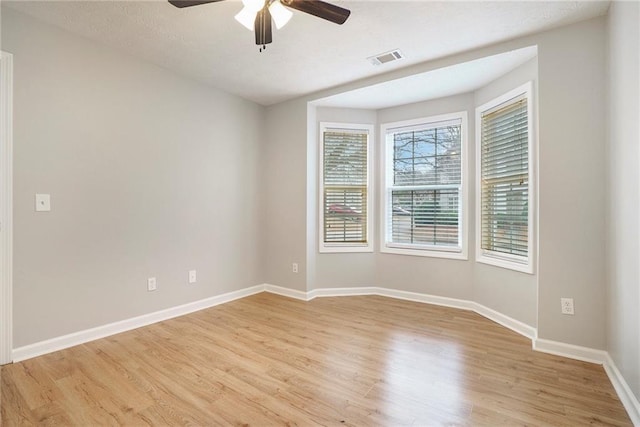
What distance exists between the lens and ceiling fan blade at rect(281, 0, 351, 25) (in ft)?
6.01

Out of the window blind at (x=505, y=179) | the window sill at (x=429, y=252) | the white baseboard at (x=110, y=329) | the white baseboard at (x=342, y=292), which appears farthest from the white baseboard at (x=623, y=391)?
the white baseboard at (x=110, y=329)

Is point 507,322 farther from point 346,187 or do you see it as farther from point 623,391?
point 346,187

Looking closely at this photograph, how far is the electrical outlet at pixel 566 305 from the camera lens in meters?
2.39

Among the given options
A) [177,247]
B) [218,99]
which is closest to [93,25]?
[218,99]

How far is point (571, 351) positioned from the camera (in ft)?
7.81

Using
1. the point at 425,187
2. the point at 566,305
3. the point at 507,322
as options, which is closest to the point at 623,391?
the point at 566,305

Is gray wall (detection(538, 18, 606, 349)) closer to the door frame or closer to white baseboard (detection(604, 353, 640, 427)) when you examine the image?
white baseboard (detection(604, 353, 640, 427))

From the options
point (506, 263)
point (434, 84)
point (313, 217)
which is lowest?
point (506, 263)

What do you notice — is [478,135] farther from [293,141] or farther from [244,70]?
[244,70]

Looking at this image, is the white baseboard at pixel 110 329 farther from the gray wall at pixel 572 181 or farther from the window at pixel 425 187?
the gray wall at pixel 572 181

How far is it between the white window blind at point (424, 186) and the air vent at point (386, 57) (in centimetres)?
112

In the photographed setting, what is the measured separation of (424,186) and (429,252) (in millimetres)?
818

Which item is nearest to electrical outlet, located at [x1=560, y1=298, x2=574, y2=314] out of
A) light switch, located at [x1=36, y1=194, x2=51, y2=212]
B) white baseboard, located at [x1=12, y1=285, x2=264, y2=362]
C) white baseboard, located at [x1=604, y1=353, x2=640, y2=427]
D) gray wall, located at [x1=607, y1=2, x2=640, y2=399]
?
gray wall, located at [x1=607, y1=2, x2=640, y2=399]

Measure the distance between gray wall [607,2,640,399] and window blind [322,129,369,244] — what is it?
248 centimetres
